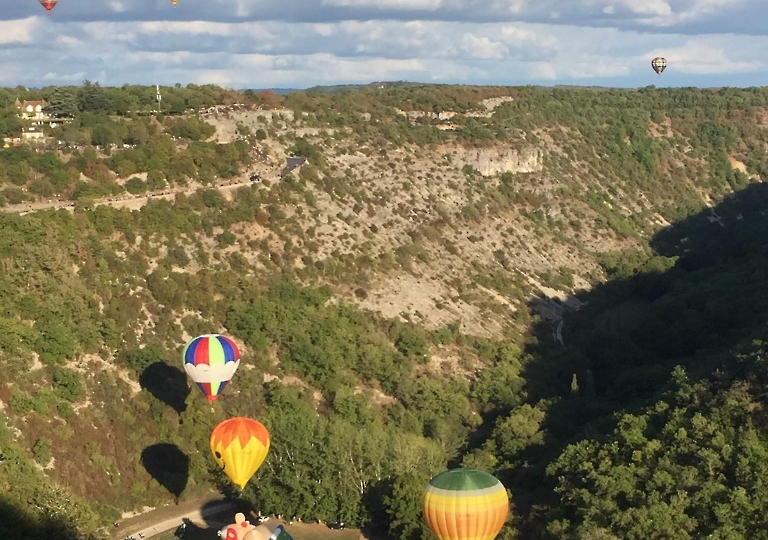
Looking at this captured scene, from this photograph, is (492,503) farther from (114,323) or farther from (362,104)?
(362,104)

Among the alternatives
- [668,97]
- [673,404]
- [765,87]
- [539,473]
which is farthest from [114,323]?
[765,87]

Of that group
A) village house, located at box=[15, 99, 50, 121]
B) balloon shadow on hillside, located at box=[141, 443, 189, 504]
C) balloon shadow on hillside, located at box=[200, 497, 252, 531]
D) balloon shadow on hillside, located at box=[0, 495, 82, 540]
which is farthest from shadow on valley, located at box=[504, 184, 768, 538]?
village house, located at box=[15, 99, 50, 121]

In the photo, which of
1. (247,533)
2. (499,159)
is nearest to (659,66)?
(499,159)

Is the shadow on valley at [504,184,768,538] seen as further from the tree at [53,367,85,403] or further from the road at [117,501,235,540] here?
the tree at [53,367,85,403]

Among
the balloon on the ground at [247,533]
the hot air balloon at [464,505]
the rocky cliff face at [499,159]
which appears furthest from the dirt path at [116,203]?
the rocky cliff face at [499,159]

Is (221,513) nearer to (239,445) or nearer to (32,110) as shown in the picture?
(239,445)

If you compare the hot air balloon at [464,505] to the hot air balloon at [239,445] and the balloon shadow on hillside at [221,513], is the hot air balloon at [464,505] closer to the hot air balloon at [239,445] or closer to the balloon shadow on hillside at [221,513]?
the hot air balloon at [239,445]
